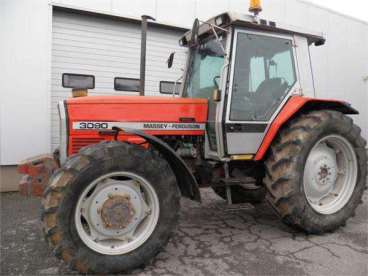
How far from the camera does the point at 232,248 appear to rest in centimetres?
351

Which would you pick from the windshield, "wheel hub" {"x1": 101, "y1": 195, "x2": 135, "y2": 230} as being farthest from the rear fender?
"wheel hub" {"x1": 101, "y1": 195, "x2": 135, "y2": 230}

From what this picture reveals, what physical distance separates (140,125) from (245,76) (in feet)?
3.97

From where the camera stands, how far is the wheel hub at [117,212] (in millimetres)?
2926

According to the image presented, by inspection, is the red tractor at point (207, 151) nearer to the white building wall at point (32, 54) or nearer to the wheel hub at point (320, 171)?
the wheel hub at point (320, 171)

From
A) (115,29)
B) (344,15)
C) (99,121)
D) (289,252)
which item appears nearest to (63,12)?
(115,29)

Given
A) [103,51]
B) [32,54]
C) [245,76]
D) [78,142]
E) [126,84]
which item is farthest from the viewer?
[126,84]

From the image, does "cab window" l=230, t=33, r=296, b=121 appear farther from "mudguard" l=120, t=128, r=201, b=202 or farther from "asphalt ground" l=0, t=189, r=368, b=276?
"asphalt ground" l=0, t=189, r=368, b=276

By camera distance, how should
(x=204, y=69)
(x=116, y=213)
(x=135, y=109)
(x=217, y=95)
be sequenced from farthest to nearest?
(x=204, y=69) < (x=217, y=95) < (x=135, y=109) < (x=116, y=213)

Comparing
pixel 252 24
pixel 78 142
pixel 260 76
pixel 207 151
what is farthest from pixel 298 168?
pixel 78 142

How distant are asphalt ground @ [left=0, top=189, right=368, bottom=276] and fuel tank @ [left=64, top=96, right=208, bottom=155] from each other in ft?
3.56

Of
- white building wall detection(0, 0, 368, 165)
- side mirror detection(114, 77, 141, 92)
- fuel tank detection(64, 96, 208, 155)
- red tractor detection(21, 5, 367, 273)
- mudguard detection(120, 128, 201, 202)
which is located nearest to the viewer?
red tractor detection(21, 5, 367, 273)

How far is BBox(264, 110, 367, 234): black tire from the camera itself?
355cm

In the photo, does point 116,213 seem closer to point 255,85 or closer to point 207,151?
point 207,151

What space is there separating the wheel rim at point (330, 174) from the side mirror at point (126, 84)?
14.0ft
